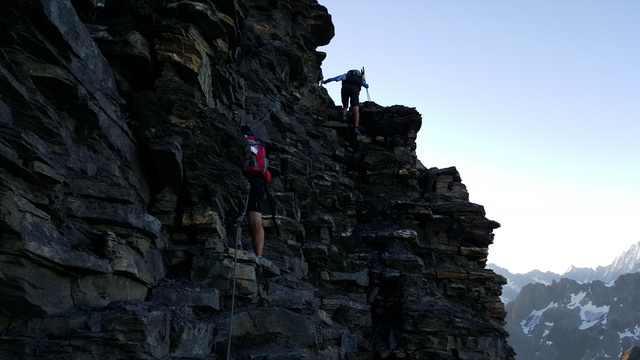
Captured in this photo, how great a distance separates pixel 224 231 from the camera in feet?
42.9

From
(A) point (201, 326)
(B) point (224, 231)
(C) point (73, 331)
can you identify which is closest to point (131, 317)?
(C) point (73, 331)

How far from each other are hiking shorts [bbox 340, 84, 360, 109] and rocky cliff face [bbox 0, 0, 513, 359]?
4107 mm

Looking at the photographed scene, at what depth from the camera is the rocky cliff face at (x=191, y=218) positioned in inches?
313

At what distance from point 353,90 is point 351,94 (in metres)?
0.28

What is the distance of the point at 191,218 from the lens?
39.7 ft

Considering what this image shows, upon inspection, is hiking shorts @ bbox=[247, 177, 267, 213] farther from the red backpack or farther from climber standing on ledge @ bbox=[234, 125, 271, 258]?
the red backpack

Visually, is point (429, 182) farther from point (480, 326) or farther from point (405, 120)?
point (480, 326)

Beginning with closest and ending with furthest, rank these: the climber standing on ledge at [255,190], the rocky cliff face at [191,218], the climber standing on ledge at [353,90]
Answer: the rocky cliff face at [191,218] < the climber standing on ledge at [255,190] < the climber standing on ledge at [353,90]

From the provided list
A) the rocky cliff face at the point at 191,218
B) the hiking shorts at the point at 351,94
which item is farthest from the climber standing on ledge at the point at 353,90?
the rocky cliff face at the point at 191,218

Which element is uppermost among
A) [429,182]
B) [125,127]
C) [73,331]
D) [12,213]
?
[429,182]

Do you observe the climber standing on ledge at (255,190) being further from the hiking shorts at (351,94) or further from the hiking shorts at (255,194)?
the hiking shorts at (351,94)

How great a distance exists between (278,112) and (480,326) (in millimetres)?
13757

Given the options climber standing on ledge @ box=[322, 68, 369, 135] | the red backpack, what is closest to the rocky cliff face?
the red backpack

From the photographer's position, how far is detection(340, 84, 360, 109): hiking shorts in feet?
92.7
